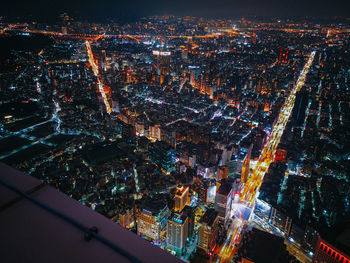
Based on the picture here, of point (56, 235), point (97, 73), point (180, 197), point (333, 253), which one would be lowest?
point (180, 197)

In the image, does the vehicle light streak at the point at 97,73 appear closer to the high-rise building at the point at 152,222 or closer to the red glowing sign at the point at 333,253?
the high-rise building at the point at 152,222

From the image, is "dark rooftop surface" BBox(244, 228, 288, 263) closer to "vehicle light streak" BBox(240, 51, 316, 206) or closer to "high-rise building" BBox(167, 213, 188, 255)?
"high-rise building" BBox(167, 213, 188, 255)

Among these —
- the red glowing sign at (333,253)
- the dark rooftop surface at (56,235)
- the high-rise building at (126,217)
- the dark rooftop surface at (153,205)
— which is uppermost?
the dark rooftop surface at (56,235)

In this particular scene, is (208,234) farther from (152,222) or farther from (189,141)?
(189,141)

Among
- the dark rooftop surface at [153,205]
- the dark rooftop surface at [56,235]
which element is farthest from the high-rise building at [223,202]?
the dark rooftop surface at [56,235]

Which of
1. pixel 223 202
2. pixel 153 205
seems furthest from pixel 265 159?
pixel 153 205

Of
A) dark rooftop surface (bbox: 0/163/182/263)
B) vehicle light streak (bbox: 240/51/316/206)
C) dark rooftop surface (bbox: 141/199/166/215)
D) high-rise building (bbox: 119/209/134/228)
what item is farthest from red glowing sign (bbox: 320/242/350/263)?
dark rooftop surface (bbox: 0/163/182/263)
